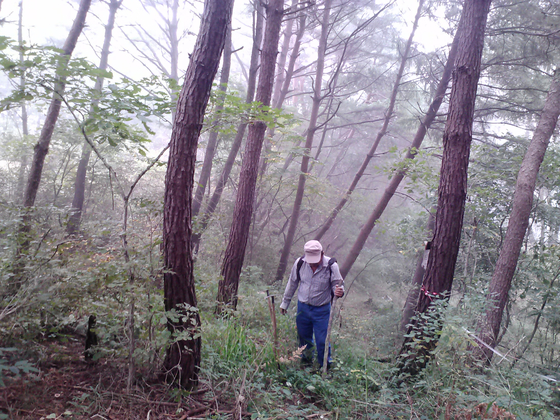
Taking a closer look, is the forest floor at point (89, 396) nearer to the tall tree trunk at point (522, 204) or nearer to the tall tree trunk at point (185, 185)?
the tall tree trunk at point (185, 185)

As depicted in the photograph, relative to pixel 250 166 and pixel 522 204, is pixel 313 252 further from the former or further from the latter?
pixel 522 204

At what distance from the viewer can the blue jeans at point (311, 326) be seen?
4.97m

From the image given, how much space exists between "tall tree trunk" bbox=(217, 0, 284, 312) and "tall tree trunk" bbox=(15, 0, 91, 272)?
9.92 feet

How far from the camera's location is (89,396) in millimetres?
2908

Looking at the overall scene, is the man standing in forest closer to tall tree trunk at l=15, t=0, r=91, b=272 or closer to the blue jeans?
the blue jeans

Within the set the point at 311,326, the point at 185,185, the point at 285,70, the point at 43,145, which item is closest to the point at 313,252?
the point at 311,326

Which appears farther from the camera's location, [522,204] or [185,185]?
[522,204]

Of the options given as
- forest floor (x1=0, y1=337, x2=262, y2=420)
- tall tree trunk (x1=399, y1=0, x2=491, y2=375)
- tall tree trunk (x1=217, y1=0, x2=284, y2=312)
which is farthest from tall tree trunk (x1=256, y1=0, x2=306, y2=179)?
forest floor (x1=0, y1=337, x2=262, y2=420)

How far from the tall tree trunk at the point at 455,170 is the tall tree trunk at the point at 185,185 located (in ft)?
9.59

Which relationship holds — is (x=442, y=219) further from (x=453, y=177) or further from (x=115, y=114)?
(x=115, y=114)

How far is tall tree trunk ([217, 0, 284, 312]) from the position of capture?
6.30 metres

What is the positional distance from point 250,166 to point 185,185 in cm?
327

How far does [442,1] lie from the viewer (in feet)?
34.7

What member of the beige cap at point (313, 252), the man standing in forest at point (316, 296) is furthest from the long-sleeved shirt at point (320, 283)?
the beige cap at point (313, 252)
